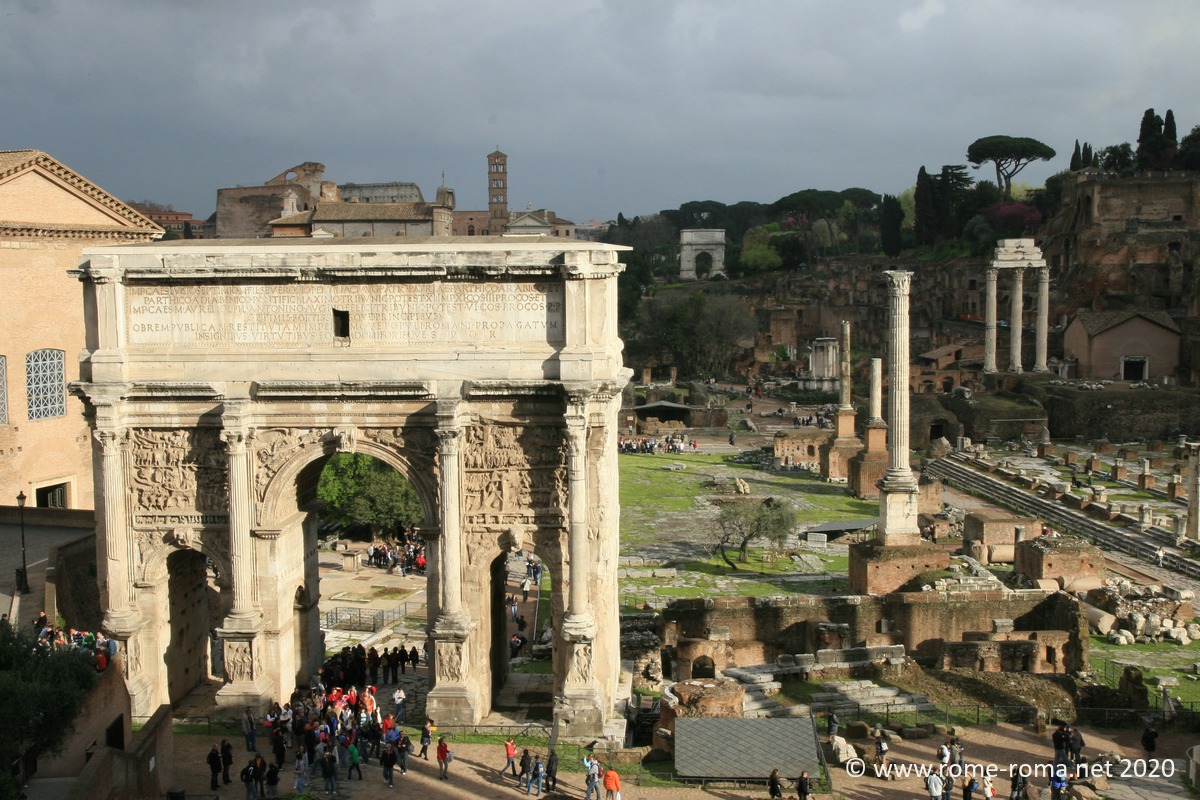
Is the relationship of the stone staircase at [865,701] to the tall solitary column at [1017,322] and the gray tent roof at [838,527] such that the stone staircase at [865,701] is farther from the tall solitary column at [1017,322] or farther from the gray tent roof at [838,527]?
the tall solitary column at [1017,322]

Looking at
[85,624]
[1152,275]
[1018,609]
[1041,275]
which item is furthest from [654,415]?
[85,624]

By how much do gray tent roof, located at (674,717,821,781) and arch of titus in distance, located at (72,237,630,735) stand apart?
142 cm

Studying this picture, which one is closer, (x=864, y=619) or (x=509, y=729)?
(x=509, y=729)

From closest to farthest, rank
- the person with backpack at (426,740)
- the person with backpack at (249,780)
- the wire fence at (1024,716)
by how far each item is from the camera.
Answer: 1. the person with backpack at (249,780)
2. the person with backpack at (426,740)
3. the wire fence at (1024,716)

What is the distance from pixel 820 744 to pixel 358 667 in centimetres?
757

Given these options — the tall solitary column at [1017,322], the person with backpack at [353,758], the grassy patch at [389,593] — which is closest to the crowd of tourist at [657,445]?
the tall solitary column at [1017,322]

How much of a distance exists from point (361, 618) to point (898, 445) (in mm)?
14461

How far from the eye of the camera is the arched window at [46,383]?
102 ft

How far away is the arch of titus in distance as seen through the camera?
676 inches

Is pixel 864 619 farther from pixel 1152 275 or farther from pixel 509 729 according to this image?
pixel 1152 275

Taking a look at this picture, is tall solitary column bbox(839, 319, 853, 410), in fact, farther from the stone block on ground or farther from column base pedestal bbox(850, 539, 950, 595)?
the stone block on ground

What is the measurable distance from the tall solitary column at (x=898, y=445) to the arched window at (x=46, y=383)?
70.3ft

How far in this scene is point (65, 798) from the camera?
41.4ft

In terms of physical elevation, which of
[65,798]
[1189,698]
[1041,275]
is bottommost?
[1189,698]
